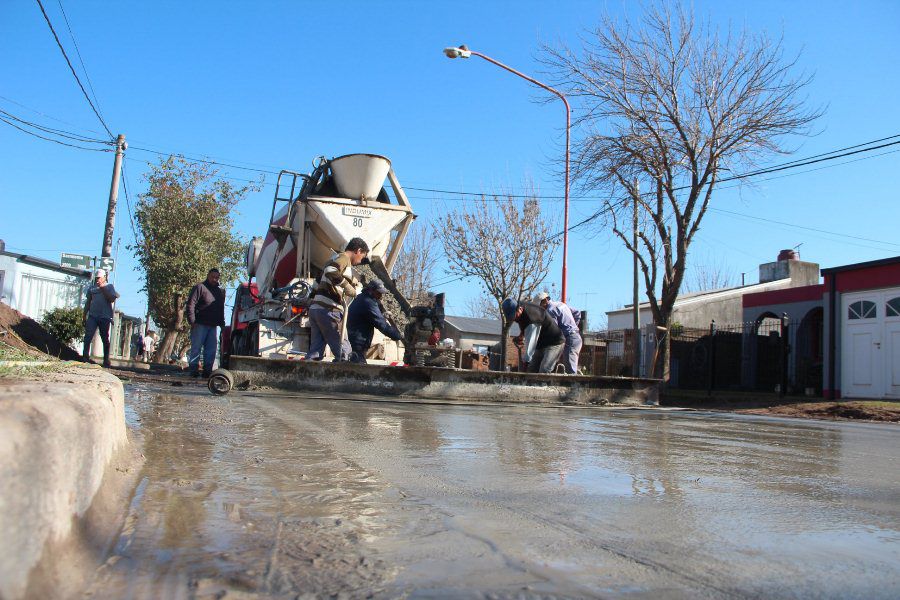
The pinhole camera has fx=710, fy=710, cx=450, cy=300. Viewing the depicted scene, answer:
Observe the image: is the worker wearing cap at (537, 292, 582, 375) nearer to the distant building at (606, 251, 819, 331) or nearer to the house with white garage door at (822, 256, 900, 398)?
the house with white garage door at (822, 256, 900, 398)

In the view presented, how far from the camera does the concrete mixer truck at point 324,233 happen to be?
1063cm

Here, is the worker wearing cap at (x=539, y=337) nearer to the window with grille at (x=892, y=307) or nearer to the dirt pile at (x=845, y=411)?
the dirt pile at (x=845, y=411)

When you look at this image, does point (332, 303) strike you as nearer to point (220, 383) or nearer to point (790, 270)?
point (220, 383)

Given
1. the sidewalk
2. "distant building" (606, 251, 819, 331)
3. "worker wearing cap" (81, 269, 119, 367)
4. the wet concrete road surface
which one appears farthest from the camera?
Result: "distant building" (606, 251, 819, 331)

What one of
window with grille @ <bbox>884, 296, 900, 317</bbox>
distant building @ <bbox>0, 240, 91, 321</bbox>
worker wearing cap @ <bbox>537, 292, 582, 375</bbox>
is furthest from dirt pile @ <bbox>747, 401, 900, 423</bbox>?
distant building @ <bbox>0, 240, 91, 321</bbox>

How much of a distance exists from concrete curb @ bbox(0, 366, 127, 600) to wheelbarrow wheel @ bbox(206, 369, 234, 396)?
5.66 metres

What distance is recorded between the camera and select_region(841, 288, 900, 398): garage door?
58.2ft

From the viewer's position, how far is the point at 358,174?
10.8 m

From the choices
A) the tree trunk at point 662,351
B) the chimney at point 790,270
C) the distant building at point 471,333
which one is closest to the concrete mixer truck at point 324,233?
the tree trunk at point 662,351

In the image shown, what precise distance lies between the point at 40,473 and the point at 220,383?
21.1 ft

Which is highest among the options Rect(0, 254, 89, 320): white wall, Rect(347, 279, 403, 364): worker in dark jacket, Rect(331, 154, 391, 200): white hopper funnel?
Rect(331, 154, 391, 200): white hopper funnel

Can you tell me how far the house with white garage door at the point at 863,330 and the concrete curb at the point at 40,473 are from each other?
64.7 ft

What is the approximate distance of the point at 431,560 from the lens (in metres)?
2.03

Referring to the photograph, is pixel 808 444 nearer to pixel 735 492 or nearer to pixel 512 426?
Answer: pixel 512 426
